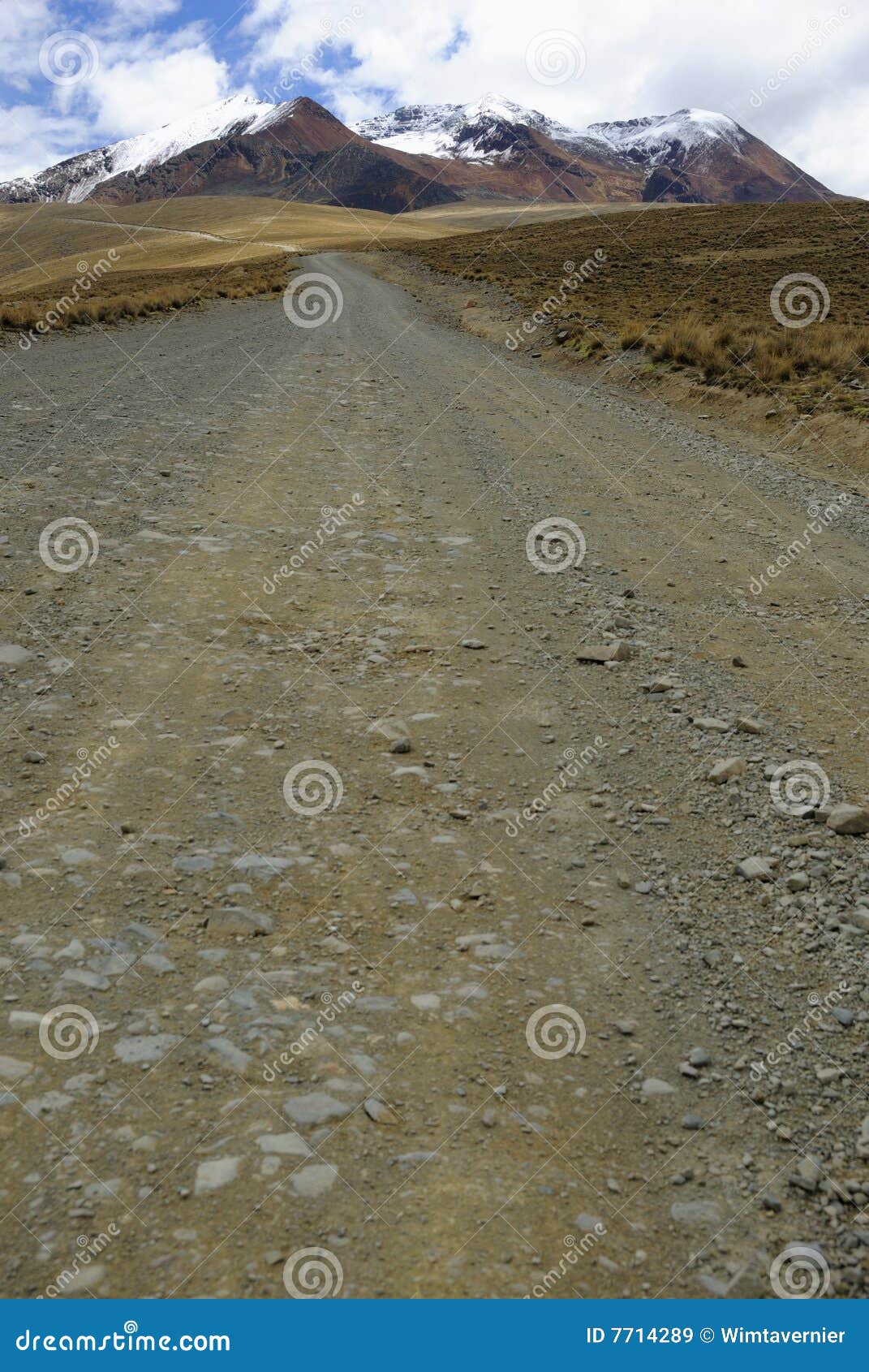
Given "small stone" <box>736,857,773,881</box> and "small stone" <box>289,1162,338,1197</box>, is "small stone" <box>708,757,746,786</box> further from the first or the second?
"small stone" <box>289,1162,338,1197</box>

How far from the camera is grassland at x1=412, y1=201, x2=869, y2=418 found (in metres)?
15.9

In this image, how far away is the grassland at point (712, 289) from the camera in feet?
52.3

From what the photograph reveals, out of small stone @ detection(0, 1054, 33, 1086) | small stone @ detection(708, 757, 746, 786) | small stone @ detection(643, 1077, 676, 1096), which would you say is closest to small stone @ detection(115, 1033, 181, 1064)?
small stone @ detection(0, 1054, 33, 1086)

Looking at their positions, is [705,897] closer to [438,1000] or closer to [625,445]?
[438,1000]

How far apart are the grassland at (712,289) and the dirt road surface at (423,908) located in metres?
9.33

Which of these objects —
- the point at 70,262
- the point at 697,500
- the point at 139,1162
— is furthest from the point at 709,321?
the point at 70,262

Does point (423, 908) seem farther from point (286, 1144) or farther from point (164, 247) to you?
point (164, 247)

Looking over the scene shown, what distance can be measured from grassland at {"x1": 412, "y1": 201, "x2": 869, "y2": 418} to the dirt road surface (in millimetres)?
9332

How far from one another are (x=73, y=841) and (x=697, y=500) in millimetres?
8317

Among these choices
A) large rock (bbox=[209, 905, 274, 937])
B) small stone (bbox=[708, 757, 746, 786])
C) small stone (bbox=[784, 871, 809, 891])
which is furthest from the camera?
small stone (bbox=[708, 757, 746, 786])

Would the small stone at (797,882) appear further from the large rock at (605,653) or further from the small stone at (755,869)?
the large rock at (605,653)

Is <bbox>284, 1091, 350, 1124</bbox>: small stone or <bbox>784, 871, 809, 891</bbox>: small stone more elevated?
<bbox>784, 871, 809, 891</bbox>: small stone

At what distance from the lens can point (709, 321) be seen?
20.4 m

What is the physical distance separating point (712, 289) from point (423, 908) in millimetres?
27438
